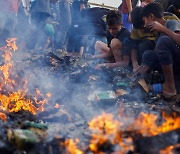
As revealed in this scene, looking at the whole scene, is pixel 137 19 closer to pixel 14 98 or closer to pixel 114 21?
pixel 114 21

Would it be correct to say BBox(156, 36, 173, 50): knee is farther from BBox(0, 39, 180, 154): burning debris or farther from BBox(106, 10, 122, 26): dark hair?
BBox(106, 10, 122, 26): dark hair

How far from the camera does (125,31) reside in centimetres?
667

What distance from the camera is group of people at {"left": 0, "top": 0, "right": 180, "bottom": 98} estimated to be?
507 centimetres

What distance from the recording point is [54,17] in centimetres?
1063

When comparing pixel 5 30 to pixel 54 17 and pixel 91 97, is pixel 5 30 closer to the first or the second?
pixel 54 17

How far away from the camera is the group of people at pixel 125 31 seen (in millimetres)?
5066

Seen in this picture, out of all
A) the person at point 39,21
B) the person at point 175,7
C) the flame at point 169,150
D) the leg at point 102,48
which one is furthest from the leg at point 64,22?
the flame at point 169,150

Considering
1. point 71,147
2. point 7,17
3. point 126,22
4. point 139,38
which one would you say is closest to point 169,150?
point 71,147

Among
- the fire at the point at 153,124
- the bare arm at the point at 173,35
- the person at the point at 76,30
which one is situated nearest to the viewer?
the fire at the point at 153,124

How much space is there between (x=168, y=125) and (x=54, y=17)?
7.93 m

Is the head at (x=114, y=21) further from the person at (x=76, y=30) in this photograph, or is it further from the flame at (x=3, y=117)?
the flame at (x=3, y=117)

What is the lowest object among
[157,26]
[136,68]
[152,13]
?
[136,68]

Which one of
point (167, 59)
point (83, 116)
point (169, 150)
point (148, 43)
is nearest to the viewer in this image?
point (169, 150)

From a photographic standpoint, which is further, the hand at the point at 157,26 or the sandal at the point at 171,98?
the hand at the point at 157,26
